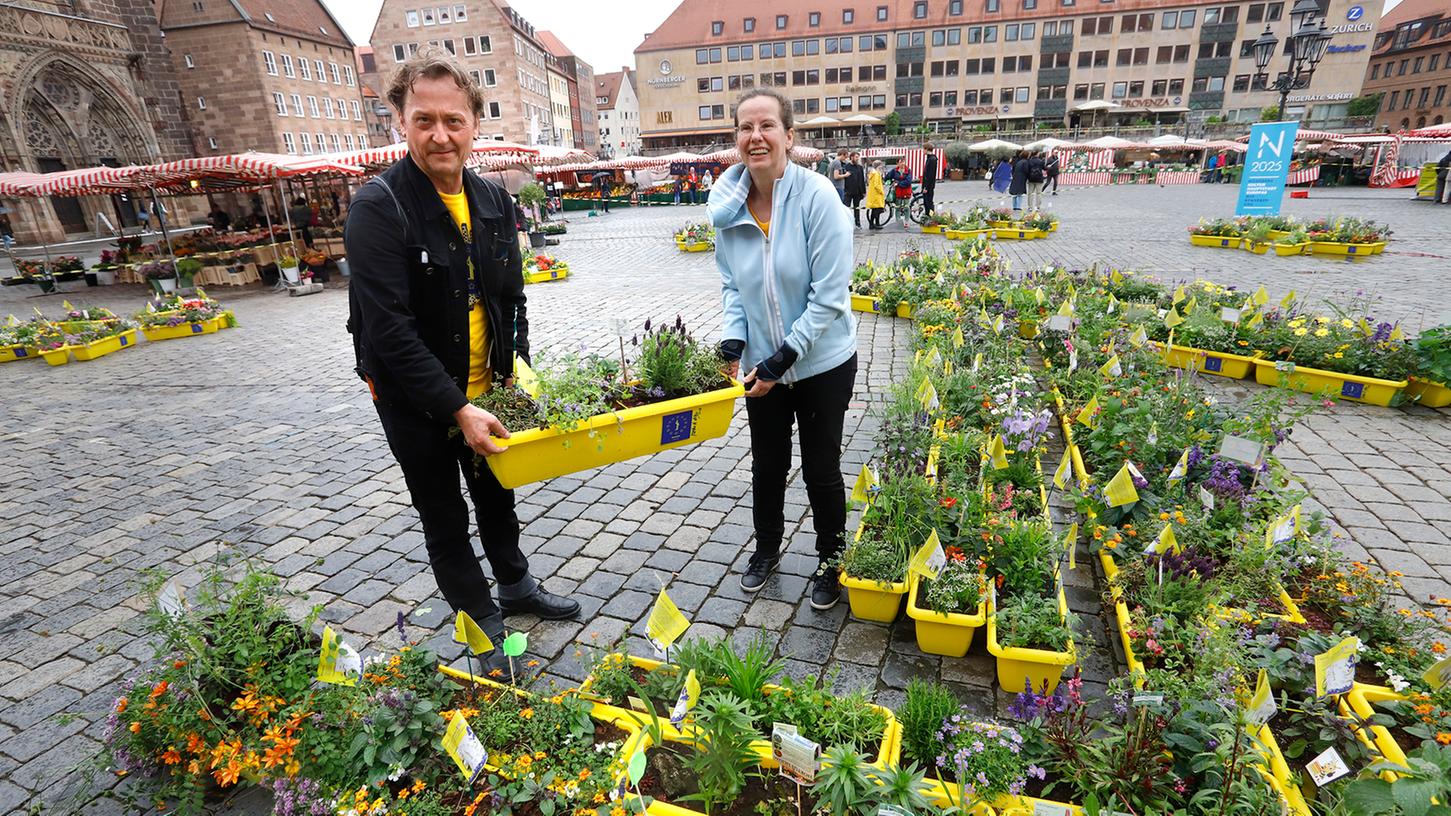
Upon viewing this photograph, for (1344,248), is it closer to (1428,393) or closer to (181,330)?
(1428,393)

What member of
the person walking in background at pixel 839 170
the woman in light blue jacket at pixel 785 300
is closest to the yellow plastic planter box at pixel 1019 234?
the person walking in background at pixel 839 170

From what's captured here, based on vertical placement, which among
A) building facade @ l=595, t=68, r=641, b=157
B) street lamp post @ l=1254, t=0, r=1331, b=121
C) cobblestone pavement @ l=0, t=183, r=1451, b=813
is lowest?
cobblestone pavement @ l=0, t=183, r=1451, b=813

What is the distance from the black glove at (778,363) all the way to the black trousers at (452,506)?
1.12 m

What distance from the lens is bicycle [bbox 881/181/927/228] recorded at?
1683 centimetres

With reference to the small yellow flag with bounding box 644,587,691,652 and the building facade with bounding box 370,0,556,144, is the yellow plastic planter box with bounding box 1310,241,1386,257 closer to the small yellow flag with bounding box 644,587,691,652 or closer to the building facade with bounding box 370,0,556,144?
the small yellow flag with bounding box 644,587,691,652

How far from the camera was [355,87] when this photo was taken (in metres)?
48.4

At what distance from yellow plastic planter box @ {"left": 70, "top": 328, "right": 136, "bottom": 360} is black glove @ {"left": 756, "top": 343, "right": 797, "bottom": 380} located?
10.1 m

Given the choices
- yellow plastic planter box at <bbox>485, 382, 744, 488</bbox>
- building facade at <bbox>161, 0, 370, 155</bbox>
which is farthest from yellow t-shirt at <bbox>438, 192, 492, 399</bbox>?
building facade at <bbox>161, 0, 370, 155</bbox>

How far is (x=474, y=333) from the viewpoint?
2506 millimetres

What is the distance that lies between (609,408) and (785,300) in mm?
817

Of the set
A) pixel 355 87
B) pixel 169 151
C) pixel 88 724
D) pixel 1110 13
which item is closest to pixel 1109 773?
pixel 88 724

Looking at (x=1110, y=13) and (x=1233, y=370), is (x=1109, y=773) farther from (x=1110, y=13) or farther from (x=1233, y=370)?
(x=1110, y=13)

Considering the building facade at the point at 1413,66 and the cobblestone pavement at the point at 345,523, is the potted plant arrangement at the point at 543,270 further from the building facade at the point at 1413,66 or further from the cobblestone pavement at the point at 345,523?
the building facade at the point at 1413,66

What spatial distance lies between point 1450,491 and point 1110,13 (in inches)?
2561
